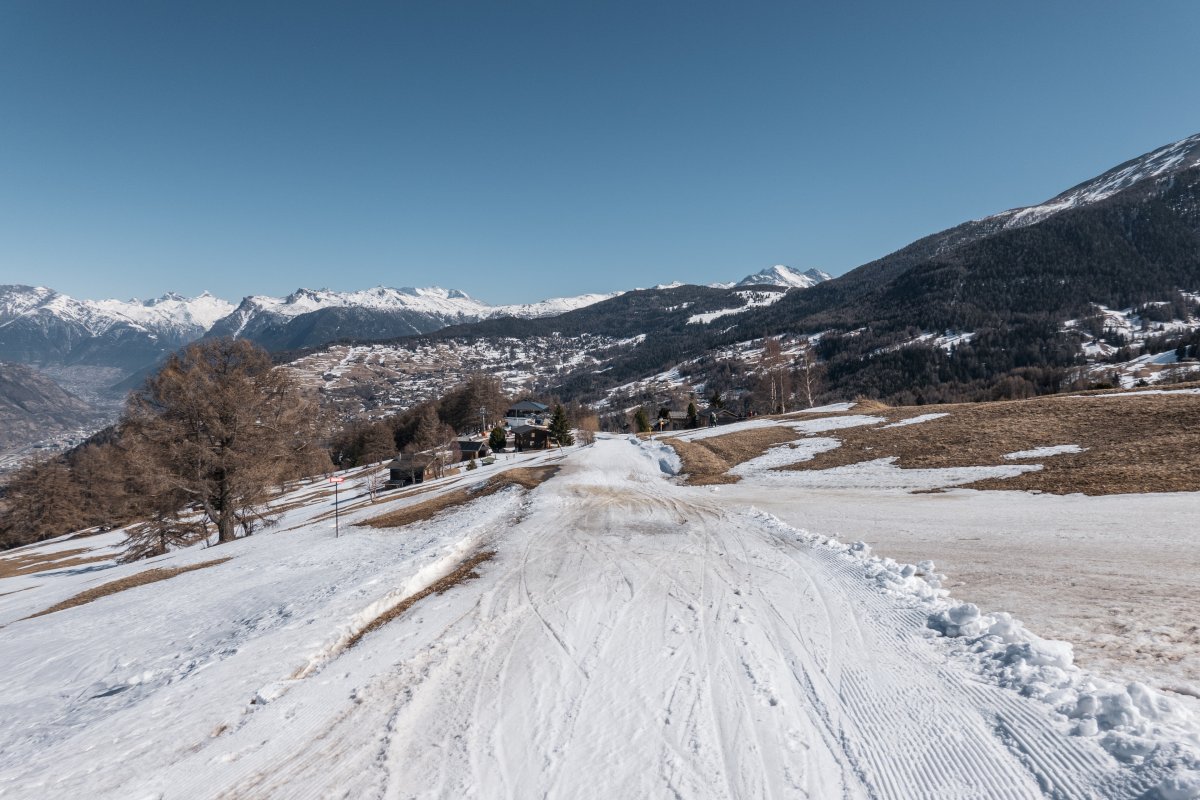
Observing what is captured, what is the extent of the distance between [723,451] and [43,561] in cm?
5798

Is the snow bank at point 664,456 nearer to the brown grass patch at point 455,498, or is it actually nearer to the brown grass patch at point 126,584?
the brown grass patch at point 455,498

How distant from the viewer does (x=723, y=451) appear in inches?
1407

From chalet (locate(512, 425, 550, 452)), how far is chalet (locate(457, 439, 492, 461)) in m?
5.44

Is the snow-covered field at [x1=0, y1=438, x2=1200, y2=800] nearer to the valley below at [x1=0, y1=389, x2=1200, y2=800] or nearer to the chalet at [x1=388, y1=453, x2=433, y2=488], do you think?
the valley below at [x1=0, y1=389, x2=1200, y2=800]

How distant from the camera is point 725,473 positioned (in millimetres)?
29328

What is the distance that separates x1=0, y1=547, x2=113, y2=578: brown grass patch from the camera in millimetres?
39188

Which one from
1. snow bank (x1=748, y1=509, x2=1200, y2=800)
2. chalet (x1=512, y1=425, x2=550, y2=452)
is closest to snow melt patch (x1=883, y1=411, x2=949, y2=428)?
snow bank (x1=748, y1=509, x2=1200, y2=800)

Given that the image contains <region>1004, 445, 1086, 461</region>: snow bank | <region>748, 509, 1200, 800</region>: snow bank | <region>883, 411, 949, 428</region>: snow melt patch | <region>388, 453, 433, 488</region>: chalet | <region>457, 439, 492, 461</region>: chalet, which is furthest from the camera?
<region>457, 439, 492, 461</region>: chalet

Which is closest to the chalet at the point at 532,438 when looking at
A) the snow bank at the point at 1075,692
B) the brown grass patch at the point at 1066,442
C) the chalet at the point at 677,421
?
the chalet at the point at 677,421

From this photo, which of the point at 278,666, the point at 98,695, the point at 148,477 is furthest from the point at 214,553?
the point at 278,666

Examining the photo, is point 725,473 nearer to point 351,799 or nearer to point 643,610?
point 643,610

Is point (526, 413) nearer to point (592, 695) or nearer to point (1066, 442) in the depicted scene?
point (1066, 442)

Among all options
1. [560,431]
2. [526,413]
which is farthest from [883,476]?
[526,413]

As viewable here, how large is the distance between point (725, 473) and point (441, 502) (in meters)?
15.5
